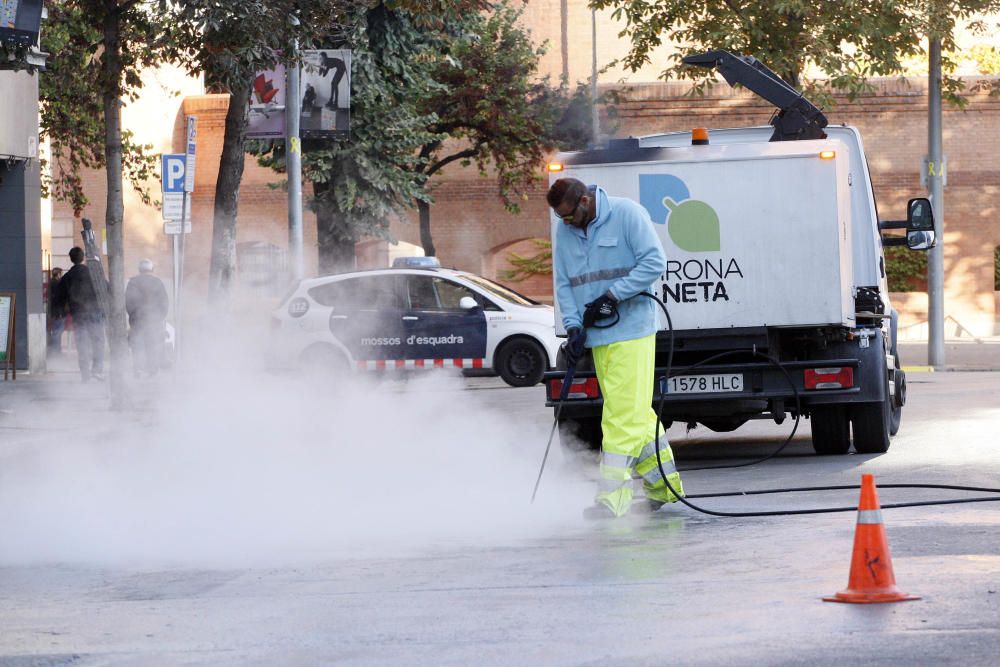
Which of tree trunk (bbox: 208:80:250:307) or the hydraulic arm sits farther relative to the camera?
tree trunk (bbox: 208:80:250:307)

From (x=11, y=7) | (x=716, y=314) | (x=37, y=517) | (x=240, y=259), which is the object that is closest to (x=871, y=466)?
(x=716, y=314)

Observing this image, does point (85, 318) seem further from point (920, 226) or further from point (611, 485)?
point (611, 485)

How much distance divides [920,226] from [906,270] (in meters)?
24.9

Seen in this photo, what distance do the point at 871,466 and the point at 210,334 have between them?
12.4 m

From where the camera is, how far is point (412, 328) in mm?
22234

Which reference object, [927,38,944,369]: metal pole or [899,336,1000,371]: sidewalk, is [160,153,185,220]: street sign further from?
[927,38,944,369]: metal pole

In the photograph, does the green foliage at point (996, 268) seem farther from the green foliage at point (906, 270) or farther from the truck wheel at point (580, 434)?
the truck wheel at point (580, 434)

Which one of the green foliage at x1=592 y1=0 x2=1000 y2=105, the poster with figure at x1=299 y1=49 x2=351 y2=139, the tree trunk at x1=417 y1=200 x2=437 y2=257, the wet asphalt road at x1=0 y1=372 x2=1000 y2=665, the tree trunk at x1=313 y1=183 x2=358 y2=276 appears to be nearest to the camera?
the wet asphalt road at x1=0 y1=372 x2=1000 y2=665

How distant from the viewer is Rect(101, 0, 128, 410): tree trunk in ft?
59.5

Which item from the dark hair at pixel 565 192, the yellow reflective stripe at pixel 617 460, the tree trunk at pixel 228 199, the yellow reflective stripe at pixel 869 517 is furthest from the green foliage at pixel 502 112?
the yellow reflective stripe at pixel 869 517

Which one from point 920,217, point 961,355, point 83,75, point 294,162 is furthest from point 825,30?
point 920,217

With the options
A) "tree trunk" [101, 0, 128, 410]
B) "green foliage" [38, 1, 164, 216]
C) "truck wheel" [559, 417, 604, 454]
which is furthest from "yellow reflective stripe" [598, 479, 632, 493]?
"green foliage" [38, 1, 164, 216]

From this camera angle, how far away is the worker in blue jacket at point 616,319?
852 centimetres

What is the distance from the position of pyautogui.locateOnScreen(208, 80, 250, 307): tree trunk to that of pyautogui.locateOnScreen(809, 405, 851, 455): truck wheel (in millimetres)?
9885
